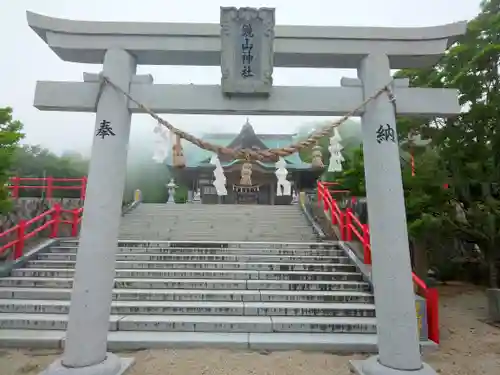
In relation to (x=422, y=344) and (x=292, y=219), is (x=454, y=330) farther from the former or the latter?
(x=292, y=219)

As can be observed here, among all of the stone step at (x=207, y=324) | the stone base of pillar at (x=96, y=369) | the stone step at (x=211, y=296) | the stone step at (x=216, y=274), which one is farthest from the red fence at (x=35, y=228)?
the stone base of pillar at (x=96, y=369)

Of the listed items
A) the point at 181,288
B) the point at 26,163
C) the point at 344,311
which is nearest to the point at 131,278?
the point at 181,288

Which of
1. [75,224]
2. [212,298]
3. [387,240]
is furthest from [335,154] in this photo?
[75,224]

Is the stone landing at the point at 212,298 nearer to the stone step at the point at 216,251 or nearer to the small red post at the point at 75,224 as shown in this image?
the stone step at the point at 216,251

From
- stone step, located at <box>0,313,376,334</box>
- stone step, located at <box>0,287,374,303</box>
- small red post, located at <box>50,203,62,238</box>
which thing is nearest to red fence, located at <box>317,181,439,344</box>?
stone step, located at <box>0,313,376,334</box>

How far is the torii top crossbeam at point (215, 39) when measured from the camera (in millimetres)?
3543

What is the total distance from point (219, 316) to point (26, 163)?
86.2 feet

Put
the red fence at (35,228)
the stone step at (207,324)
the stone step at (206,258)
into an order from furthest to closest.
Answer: the stone step at (206,258) < the red fence at (35,228) < the stone step at (207,324)

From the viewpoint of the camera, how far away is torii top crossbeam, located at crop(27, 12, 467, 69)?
139 inches

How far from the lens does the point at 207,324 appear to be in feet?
15.6

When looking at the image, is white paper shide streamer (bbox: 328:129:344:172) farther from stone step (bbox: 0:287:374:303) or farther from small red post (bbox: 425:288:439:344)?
stone step (bbox: 0:287:374:303)

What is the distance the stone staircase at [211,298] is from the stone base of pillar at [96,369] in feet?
2.73

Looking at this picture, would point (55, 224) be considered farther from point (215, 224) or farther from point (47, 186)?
point (215, 224)

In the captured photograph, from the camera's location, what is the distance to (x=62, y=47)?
3545mm
